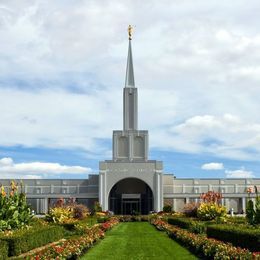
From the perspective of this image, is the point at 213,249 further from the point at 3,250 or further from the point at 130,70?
the point at 130,70

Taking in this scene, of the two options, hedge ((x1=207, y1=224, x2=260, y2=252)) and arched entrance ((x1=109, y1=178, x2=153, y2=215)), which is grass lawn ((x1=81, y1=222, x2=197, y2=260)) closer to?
hedge ((x1=207, y1=224, x2=260, y2=252))

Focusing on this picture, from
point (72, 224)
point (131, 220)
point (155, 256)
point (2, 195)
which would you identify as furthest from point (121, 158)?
point (155, 256)

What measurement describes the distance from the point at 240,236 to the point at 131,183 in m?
48.8

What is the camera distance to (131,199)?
205 ft

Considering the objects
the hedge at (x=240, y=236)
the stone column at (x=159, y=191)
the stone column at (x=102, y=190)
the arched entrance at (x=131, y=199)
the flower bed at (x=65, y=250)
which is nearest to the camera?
the flower bed at (x=65, y=250)

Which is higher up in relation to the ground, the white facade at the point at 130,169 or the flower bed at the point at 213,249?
the white facade at the point at 130,169

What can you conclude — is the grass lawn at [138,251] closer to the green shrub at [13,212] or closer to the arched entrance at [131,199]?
the green shrub at [13,212]

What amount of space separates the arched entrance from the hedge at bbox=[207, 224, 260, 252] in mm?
42342

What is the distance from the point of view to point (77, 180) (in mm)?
61375

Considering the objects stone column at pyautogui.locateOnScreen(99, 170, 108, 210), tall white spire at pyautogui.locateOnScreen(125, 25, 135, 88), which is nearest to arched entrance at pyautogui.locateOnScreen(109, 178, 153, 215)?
stone column at pyautogui.locateOnScreen(99, 170, 108, 210)

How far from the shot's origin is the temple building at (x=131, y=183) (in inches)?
2306

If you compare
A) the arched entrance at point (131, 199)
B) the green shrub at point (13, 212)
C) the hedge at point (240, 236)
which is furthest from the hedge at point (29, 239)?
the arched entrance at point (131, 199)

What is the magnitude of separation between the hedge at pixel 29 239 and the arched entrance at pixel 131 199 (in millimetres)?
39683

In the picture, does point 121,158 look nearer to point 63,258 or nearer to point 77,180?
point 77,180
